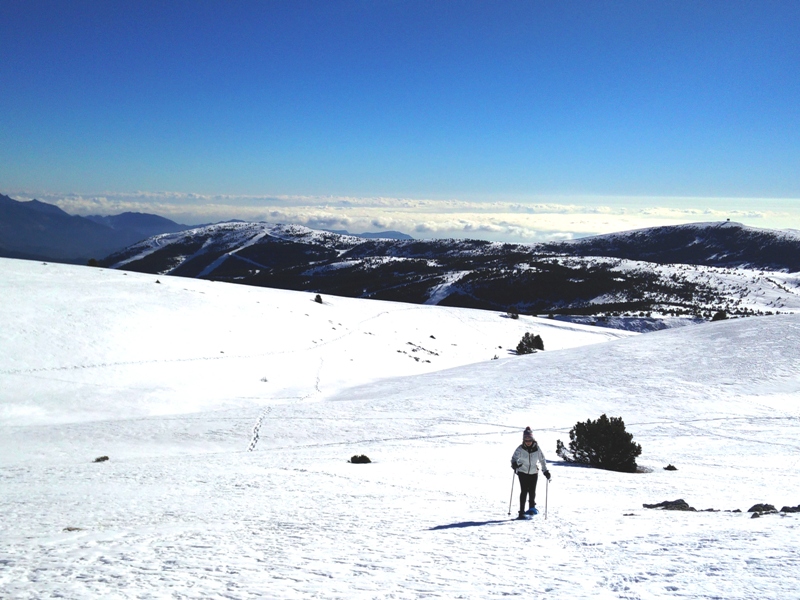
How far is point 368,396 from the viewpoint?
33844 mm

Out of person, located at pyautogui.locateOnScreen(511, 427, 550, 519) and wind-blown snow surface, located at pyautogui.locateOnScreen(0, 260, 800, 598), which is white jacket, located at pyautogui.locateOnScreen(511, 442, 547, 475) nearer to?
person, located at pyautogui.locateOnScreen(511, 427, 550, 519)

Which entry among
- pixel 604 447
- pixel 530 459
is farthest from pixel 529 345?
pixel 530 459

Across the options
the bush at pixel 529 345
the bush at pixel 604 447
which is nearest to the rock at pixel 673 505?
the bush at pixel 604 447

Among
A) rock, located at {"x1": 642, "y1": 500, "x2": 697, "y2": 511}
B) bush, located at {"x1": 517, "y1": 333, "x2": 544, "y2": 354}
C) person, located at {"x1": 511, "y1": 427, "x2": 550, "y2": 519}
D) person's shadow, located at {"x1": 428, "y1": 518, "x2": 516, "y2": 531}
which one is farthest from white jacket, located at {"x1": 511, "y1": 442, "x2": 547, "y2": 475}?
bush, located at {"x1": 517, "y1": 333, "x2": 544, "y2": 354}

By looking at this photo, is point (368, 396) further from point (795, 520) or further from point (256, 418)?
point (795, 520)

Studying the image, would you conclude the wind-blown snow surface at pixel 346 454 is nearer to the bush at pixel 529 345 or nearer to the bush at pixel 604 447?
A: the bush at pixel 604 447

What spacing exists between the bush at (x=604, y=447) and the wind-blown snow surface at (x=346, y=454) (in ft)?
4.10

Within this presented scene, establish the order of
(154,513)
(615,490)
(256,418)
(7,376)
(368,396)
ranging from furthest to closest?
(368,396)
(7,376)
(256,418)
(615,490)
(154,513)

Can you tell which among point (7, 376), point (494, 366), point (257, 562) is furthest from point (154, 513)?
point (494, 366)

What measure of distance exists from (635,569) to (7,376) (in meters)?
35.5

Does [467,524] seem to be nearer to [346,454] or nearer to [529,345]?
[346,454]

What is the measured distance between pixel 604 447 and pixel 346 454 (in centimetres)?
1062

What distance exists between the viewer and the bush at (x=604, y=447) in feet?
64.4

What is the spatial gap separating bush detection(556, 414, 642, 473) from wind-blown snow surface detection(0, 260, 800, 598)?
1.25m
